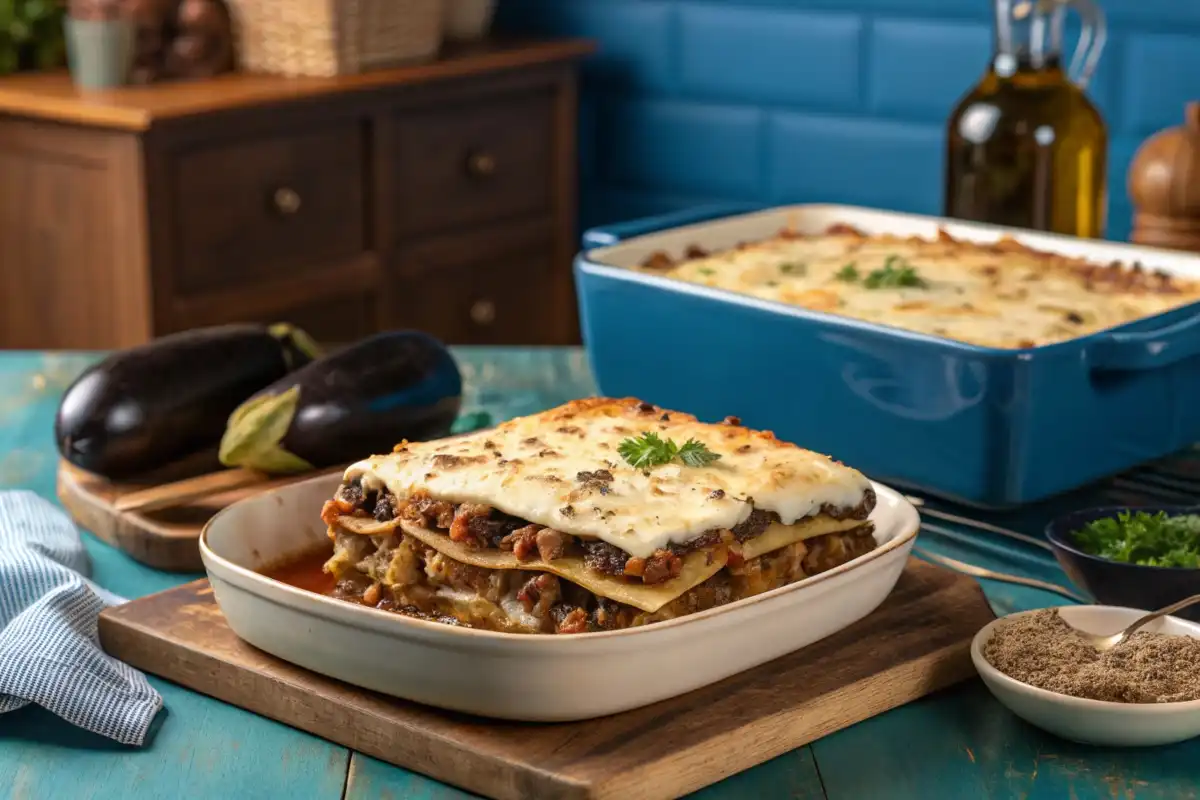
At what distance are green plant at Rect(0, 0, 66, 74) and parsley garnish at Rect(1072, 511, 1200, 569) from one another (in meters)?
2.46

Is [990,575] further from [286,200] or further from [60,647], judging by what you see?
[286,200]

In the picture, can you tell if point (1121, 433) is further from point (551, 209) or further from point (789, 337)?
point (551, 209)

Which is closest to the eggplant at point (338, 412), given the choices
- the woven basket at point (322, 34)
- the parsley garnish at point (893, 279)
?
the parsley garnish at point (893, 279)

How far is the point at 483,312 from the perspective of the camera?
359 cm

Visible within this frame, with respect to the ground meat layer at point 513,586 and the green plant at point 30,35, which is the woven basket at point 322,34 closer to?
the green plant at point 30,35

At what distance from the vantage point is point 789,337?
4.65ft

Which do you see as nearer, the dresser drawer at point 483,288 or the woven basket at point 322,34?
the woven basket at point 322,34

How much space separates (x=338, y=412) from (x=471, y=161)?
6.87ft

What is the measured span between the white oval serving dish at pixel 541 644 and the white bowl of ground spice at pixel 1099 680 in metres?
0.10

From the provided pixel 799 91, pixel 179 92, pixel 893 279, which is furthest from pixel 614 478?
pixel 799 91

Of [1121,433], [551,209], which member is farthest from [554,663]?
[551,209]

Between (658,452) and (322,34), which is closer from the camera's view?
(658,452)

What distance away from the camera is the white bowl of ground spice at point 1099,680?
950 mm

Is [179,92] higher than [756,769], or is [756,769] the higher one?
[179,92]
